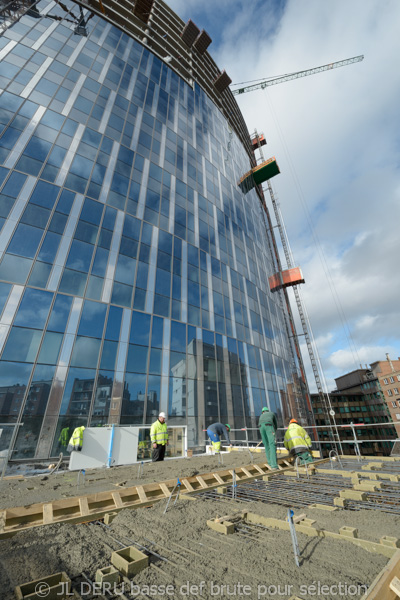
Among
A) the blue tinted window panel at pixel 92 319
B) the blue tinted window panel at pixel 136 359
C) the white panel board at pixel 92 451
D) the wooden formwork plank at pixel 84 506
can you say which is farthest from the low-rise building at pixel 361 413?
the wooden formwork plank at pixel 84 506

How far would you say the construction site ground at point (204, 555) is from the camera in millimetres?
2248

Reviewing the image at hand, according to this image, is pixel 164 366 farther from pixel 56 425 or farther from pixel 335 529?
pixel 335 529

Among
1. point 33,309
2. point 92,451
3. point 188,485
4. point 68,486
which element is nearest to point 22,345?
point 33,309

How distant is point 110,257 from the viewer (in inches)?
652

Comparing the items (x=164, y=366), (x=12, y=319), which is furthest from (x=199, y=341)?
(x=12, y=319)

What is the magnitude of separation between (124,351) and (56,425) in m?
4.79

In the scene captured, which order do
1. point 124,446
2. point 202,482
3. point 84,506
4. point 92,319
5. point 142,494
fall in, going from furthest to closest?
point 92,319
point 124,446
point 202,482
point 142,494
point 84,506

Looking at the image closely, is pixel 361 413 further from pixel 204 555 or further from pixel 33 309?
pixel 204 555

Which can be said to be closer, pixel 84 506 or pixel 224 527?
pixel 224 527

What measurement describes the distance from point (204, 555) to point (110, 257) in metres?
15.8

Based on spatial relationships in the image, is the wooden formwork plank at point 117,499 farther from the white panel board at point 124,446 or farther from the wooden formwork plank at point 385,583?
the white panel board at point 124,446

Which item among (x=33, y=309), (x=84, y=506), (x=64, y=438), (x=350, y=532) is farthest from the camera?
(x=33, y=309)

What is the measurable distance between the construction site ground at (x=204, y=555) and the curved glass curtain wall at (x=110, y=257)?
32.5ft

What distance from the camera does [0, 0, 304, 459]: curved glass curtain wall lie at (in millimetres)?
12852
